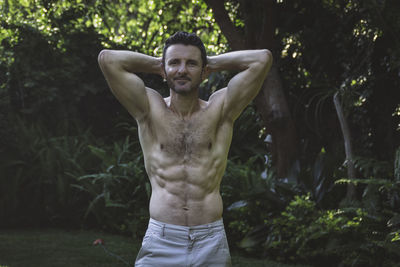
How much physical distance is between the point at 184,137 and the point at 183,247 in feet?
1.88

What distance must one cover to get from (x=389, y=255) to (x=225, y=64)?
2.73m

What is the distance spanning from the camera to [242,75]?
8.98 feet

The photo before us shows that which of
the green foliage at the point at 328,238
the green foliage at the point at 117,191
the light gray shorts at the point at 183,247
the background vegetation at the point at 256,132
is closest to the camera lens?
the light gray shorts at the point at 183,247

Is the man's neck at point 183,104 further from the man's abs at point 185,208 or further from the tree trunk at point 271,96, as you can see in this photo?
the tree trunk at point 271,96

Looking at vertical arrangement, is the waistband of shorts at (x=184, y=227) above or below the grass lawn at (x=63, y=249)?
above

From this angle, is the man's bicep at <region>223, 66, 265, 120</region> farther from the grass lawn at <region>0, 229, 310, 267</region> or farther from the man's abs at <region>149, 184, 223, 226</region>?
the grass lawn at <region>0, 229, 310, 267</region>

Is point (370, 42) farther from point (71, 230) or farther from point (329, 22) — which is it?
point (71, 230)

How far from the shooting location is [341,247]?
4.53m

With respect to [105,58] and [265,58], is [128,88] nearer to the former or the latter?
[105,58]

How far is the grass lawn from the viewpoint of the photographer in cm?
509

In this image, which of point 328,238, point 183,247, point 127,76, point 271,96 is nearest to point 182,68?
point 127,76

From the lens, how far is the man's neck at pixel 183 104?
2703 mm

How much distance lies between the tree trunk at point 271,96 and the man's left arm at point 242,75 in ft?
10.8

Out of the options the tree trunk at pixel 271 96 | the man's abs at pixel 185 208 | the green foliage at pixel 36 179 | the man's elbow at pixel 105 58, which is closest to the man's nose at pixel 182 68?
the man's elbow at pixel 105 58
